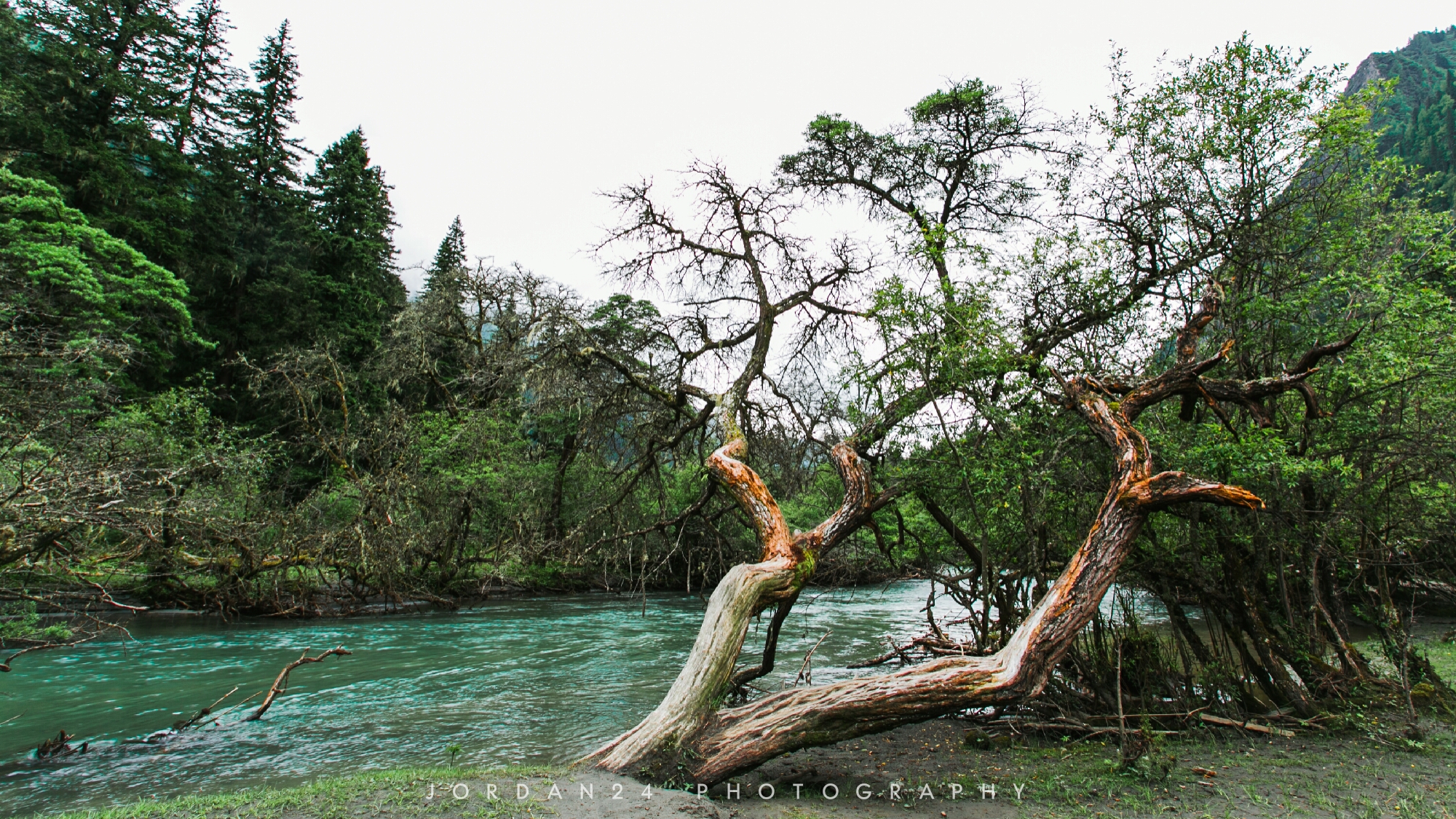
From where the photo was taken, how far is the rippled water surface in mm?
5496

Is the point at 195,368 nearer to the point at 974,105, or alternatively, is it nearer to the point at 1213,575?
the point at 974,105

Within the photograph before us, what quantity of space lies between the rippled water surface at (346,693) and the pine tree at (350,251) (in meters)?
18.2

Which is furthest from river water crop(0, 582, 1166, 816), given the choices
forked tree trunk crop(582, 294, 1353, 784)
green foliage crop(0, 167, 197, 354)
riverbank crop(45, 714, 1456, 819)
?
green foliage crop(0, 167, 197, 354)

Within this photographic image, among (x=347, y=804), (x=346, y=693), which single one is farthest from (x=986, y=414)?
(x=346, y=693)

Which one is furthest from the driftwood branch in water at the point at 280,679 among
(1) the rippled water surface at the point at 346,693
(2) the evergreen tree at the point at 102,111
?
(2) the evergreen tree at the point at 102,111

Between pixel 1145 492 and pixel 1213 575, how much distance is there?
2.06 meters

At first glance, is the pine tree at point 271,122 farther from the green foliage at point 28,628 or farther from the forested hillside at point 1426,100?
the forested hillside at point 1426,100

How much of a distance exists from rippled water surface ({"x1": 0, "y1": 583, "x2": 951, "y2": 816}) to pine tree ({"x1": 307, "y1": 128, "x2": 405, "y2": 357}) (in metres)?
18.2

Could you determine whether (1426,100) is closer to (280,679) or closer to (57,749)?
(280,679)

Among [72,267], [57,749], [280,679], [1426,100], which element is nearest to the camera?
[280,679]

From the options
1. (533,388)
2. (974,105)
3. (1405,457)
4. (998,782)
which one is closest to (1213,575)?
(1405,457)

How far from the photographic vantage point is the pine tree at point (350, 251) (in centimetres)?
2877

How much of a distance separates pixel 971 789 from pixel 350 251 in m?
Answer: 33.6

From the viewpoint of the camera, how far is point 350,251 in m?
30.2
